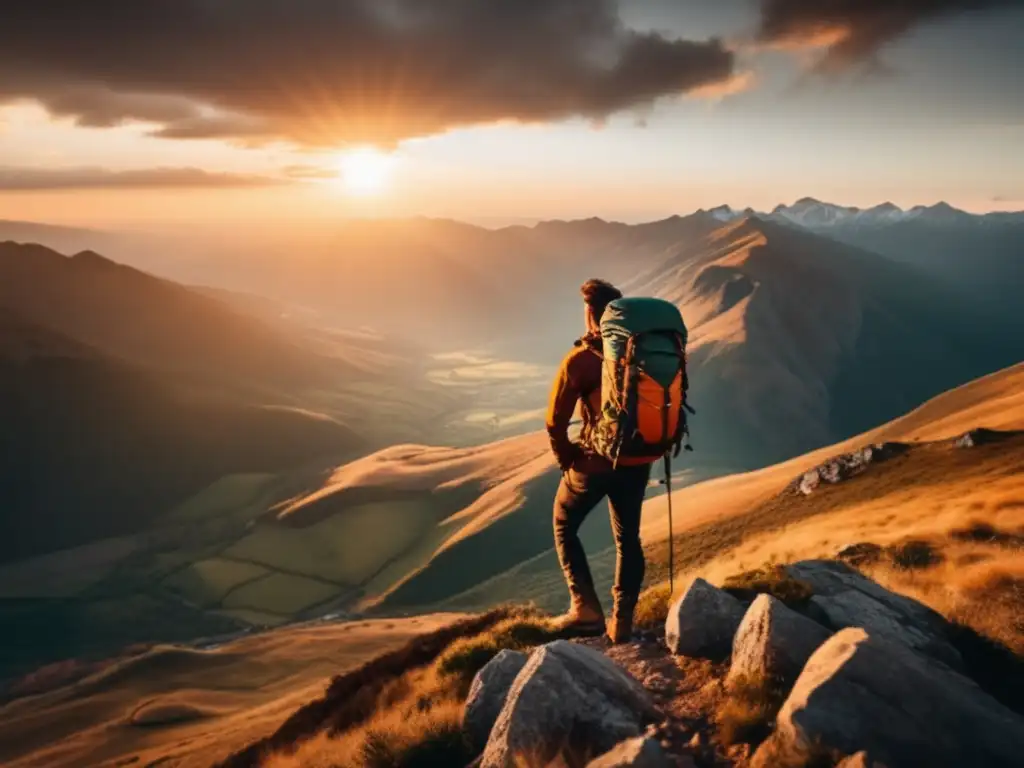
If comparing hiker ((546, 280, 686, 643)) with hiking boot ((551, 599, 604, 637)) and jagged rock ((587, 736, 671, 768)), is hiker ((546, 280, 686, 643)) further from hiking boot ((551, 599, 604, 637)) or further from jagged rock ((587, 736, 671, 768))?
jagged rock ((587, 736, 671, 768))

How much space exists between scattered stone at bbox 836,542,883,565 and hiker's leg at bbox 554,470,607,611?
787 cm

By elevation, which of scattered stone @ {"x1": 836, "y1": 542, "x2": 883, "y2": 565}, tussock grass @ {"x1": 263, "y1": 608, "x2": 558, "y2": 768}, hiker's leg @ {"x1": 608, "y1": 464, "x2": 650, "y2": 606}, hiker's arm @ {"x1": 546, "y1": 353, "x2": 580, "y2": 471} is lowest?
scattered stone @ {"x1": 836, "y1": 542, "x2": 883, "y2": 565}

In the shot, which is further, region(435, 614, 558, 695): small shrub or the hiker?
region(435, 614, 558, 695): small shrub

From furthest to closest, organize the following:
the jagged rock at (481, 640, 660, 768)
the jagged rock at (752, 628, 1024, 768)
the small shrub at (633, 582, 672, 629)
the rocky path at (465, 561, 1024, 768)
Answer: the small shrub at (633, 582, 672, 629), the jagged rock at (481, 640, 660, 768), the rocky path at (465, 561, 1024, 768), the jagged rock at (752, 628, 1024, 768)

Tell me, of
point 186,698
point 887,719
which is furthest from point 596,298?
point 186,698

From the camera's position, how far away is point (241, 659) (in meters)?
96.1

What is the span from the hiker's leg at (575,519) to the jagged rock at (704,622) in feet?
4.89

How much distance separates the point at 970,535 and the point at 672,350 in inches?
588

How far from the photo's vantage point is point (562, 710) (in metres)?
7.89

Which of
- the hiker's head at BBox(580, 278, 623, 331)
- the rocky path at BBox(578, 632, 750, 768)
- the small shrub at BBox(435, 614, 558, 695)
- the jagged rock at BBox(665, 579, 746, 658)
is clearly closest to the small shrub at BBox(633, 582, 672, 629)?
the rocky path at BBox(578, 632, 750, 768)

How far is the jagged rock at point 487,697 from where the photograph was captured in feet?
30.0

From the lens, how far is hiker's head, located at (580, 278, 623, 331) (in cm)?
1042

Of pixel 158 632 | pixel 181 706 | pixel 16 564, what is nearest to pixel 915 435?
pixel 181 706

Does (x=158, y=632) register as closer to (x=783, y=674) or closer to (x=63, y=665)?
(x=63, y=665)
